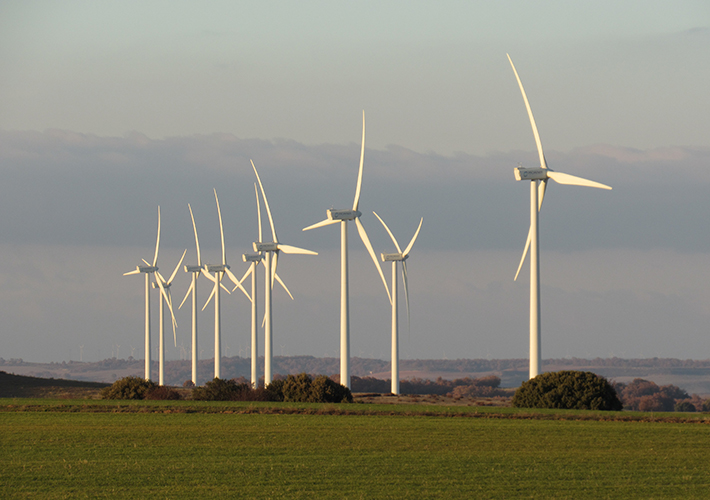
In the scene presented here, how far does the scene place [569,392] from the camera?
64.2m

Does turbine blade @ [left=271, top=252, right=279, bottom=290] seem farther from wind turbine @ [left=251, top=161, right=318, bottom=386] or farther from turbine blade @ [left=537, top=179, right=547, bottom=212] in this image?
turbine blade @ [left=537, top=179, right=547, bottom=212]

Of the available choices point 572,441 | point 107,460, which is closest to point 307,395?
point 572,441

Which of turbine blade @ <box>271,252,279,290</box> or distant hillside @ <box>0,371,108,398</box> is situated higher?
turbine blade @ <box>271,252,279,290</box>

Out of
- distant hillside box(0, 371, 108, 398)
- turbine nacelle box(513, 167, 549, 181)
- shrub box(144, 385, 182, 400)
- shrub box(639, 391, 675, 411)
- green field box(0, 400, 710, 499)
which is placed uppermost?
turbine nacelle box(513, 167, 549, 181)

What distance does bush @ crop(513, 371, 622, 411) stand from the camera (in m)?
63.6

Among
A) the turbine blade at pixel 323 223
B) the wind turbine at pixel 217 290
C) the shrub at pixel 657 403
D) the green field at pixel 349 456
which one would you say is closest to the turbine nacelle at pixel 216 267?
the wind turbine at pixel 217 290

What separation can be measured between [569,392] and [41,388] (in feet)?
202

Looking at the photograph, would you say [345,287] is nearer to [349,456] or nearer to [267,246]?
[267,246]

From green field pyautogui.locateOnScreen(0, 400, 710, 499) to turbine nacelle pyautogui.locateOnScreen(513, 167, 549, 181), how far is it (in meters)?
19.7

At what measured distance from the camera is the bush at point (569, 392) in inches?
2504

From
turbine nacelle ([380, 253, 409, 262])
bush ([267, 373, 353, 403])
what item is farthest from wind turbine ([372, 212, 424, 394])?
bush ([267, 373, 353, 403])

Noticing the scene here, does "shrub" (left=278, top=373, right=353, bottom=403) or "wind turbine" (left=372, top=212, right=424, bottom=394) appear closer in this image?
"shrub" (left=278, top=373, right=353, bottom=403)

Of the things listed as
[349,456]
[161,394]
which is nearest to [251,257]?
A: [161,394]

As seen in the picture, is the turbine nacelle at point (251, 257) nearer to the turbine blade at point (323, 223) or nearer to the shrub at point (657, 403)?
the turbine blade at point (323, 223)
